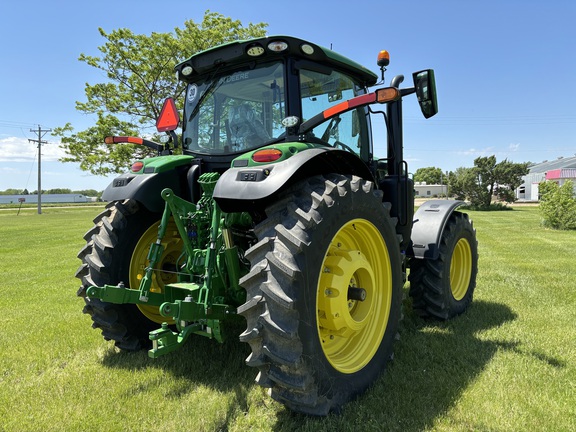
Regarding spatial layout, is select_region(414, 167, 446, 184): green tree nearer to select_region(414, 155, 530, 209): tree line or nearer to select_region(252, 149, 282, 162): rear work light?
select_region(414, 155, 530, 209): tree line

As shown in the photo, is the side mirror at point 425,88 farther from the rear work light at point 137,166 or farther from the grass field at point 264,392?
the rear work light at point 137,166

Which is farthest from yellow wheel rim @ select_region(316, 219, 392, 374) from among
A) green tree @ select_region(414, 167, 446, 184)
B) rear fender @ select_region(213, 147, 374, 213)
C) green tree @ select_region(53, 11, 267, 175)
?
green tree @ select_region(414, 167, 446, 184)

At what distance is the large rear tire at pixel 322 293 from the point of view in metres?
2.21

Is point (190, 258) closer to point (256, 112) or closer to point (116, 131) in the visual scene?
point (256, 112)

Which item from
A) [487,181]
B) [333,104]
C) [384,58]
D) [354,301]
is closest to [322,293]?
[354,301]

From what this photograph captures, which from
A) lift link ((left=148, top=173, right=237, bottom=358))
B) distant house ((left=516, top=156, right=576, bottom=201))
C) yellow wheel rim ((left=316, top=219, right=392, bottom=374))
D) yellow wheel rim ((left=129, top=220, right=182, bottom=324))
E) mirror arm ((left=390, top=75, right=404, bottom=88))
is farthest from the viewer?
distant house ((left=516, top=156, right=576, bottom=201))

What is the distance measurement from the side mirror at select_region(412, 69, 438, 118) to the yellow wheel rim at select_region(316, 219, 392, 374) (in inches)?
45.5

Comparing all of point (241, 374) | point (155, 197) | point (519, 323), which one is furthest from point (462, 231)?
point (155, 197)

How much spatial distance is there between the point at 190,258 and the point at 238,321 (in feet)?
4.87

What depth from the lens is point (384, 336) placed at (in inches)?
119

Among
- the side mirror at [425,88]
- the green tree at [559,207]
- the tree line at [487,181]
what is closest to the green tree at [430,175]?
the tree line at [487,181]

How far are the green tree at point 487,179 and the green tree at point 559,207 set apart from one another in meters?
20.6

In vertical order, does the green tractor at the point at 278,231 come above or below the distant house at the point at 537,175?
below

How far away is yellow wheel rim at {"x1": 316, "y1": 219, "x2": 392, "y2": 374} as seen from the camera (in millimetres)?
2719
